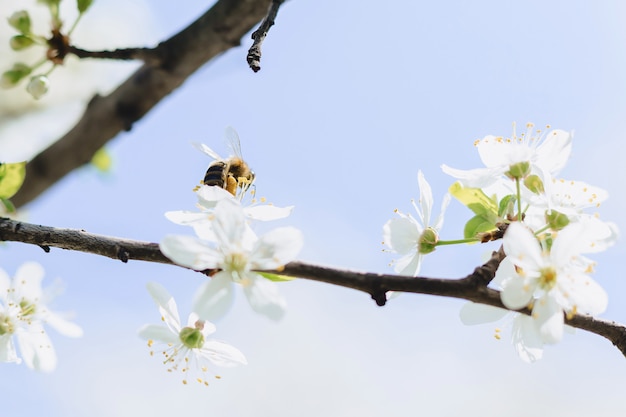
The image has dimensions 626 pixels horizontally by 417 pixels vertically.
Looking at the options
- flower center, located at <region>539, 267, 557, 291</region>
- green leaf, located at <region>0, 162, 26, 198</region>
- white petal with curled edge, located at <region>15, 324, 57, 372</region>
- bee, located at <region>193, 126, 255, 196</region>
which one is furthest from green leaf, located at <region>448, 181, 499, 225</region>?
white petal with curled edge, located at <region>15, 324, 57, 372</region>

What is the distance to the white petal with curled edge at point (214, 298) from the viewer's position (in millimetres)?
1108

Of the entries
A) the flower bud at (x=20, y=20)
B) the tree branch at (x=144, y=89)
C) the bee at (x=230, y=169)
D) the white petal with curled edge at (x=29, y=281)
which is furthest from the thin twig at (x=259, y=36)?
the white petal with curled edge at (x=29, y=281)

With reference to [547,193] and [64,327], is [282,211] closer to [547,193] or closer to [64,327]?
[547,193]

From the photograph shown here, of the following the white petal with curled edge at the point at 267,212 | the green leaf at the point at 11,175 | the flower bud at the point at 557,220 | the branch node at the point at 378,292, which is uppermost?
the green leaf at the point at 11,175

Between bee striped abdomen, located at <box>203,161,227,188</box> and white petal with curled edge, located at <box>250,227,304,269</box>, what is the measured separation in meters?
0.63

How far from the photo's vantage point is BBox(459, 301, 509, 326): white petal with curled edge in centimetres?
143

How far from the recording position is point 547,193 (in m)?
1.33

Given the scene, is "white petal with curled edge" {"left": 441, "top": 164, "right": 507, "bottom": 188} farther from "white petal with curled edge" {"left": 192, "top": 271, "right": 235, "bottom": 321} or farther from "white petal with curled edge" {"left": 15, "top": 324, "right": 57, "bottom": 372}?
"white petal with curled edge" {"left": 15, "top": 324, "right": 57, "bottom": 372}

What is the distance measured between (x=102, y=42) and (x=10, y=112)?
451mm

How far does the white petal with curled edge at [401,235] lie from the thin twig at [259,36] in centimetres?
41

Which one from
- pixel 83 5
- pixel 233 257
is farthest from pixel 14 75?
pixel 233 257

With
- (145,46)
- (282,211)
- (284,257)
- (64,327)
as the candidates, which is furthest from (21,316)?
(284,257)

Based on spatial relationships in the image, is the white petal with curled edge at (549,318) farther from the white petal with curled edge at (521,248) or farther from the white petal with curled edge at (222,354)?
the white petal with curled edge at (222,354)

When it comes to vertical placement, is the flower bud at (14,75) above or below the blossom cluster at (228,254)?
above
